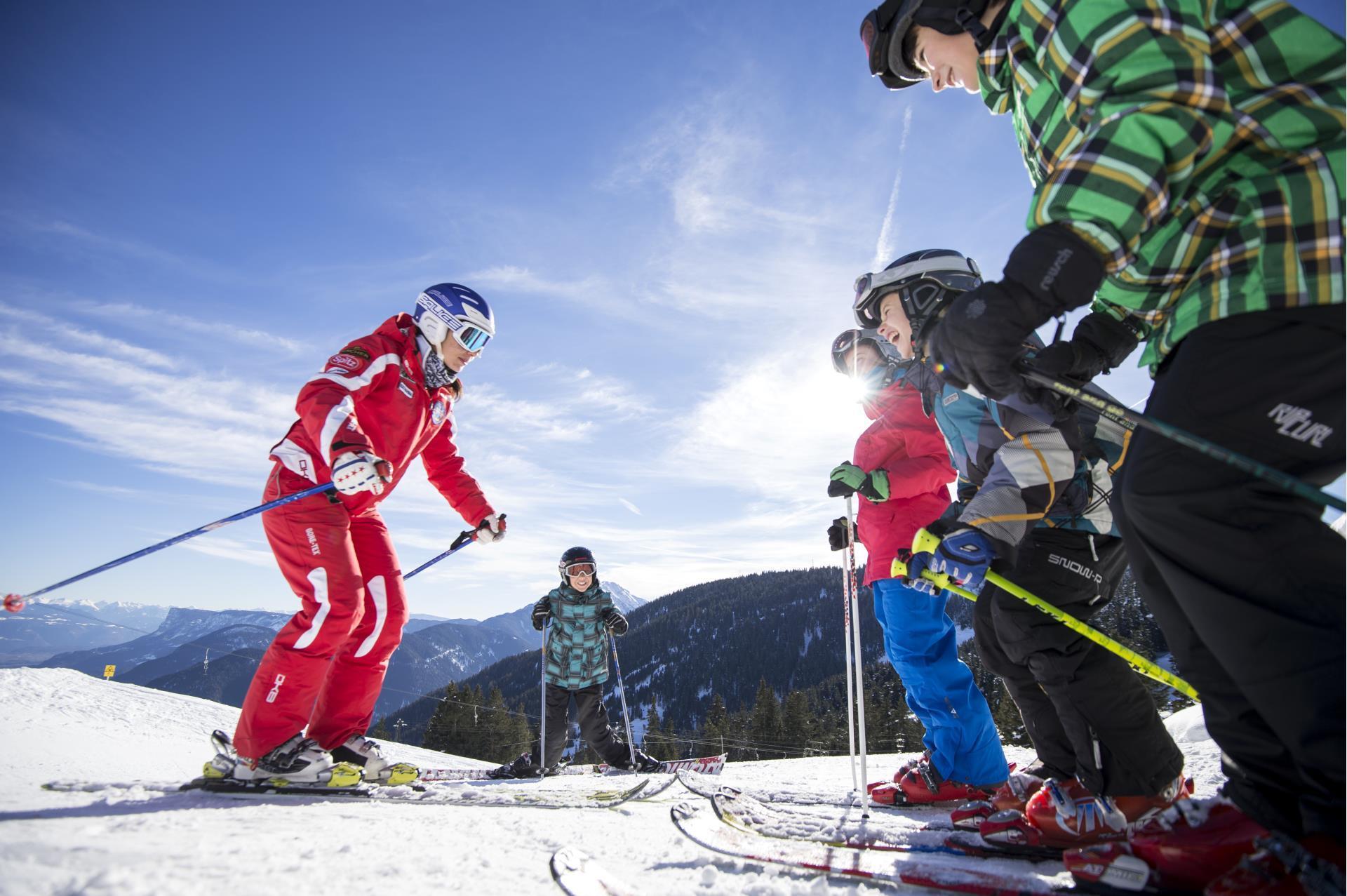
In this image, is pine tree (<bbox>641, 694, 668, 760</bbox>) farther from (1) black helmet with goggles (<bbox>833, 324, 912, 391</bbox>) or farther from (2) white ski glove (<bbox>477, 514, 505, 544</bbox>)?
(1) black helmet with goggles (<bbox>833, 324, 912, 391</bbox>)

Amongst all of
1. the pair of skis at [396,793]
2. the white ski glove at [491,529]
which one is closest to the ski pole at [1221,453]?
the pair of skis at [396,793]

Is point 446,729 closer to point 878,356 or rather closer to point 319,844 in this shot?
point 878,356

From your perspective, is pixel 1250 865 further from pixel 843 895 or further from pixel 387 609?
pixel 387 609

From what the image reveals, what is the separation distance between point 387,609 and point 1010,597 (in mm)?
3560

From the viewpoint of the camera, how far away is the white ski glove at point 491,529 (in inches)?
193

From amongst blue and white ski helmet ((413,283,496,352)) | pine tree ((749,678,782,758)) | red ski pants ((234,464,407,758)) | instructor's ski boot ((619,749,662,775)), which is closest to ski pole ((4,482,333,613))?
red ski pants ((234,464,407,758))

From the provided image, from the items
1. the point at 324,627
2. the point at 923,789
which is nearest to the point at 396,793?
the point at 324,627

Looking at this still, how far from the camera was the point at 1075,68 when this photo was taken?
155cm

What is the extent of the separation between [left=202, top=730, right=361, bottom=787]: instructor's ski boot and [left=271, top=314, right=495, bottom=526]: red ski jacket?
1361mm

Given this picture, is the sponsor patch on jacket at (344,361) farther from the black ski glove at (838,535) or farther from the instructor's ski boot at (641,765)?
the instructor's ski boot at (641,765)

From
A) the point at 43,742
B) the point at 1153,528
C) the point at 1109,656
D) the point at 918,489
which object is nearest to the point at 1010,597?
the point at 1109,656

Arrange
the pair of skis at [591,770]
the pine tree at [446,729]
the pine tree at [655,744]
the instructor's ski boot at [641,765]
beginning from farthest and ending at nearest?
1. the pine tree at [655,744]
2. the pine tree at [446,729]
3. the instructor's ski boot at [641,765]
4. the pair of skis at [591,770]

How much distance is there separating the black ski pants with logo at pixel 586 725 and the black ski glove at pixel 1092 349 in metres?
6.26

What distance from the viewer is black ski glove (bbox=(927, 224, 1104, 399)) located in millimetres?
1399
